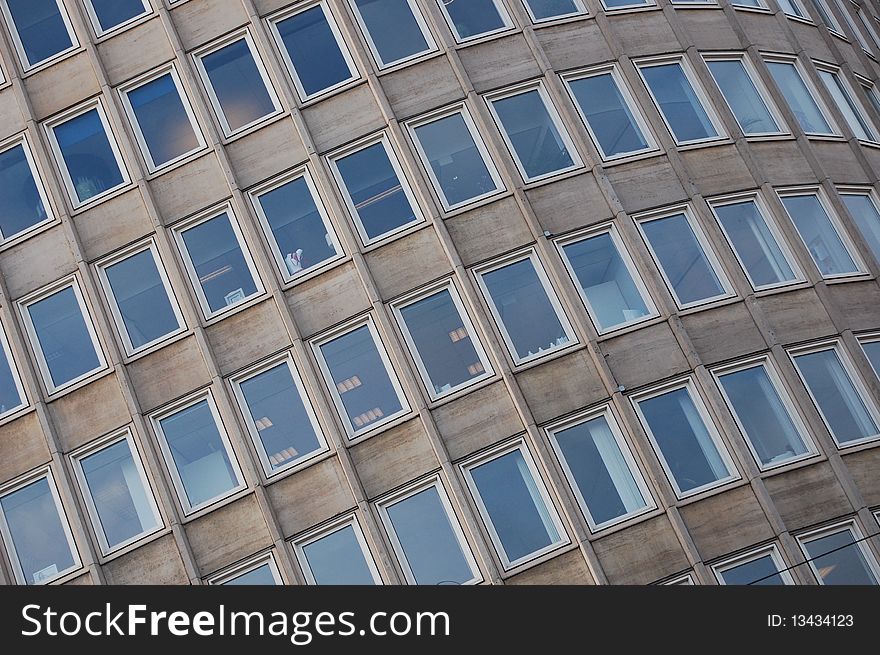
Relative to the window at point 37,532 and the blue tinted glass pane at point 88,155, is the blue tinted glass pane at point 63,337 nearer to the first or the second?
the window at point 37,532

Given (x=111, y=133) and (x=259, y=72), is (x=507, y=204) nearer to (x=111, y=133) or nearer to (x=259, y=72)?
(x=259, y=72)

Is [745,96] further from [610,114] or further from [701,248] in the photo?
[701,248]

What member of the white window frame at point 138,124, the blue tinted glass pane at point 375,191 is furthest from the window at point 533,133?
the white window frame at point 138,124

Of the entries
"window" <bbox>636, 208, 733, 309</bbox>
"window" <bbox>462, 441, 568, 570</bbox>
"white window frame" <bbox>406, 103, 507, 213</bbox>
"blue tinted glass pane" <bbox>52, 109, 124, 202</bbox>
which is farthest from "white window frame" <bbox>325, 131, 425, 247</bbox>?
"window" <bbox>462, 441, 568, 570</bbox>

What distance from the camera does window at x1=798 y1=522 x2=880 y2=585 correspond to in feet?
85.0

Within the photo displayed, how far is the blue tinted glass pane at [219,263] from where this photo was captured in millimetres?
29438

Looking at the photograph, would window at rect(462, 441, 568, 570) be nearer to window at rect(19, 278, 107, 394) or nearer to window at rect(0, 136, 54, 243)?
window at rect(19, 278, 107, 394)

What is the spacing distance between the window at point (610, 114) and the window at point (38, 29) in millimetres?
13797

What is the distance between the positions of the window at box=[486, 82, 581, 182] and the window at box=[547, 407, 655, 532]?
632cm

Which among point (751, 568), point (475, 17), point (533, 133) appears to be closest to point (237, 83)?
point (475, 17)

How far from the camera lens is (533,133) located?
29.8 metres

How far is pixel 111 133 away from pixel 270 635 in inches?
779

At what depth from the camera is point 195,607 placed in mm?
14984

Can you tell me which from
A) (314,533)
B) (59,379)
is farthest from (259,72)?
(314,533)
